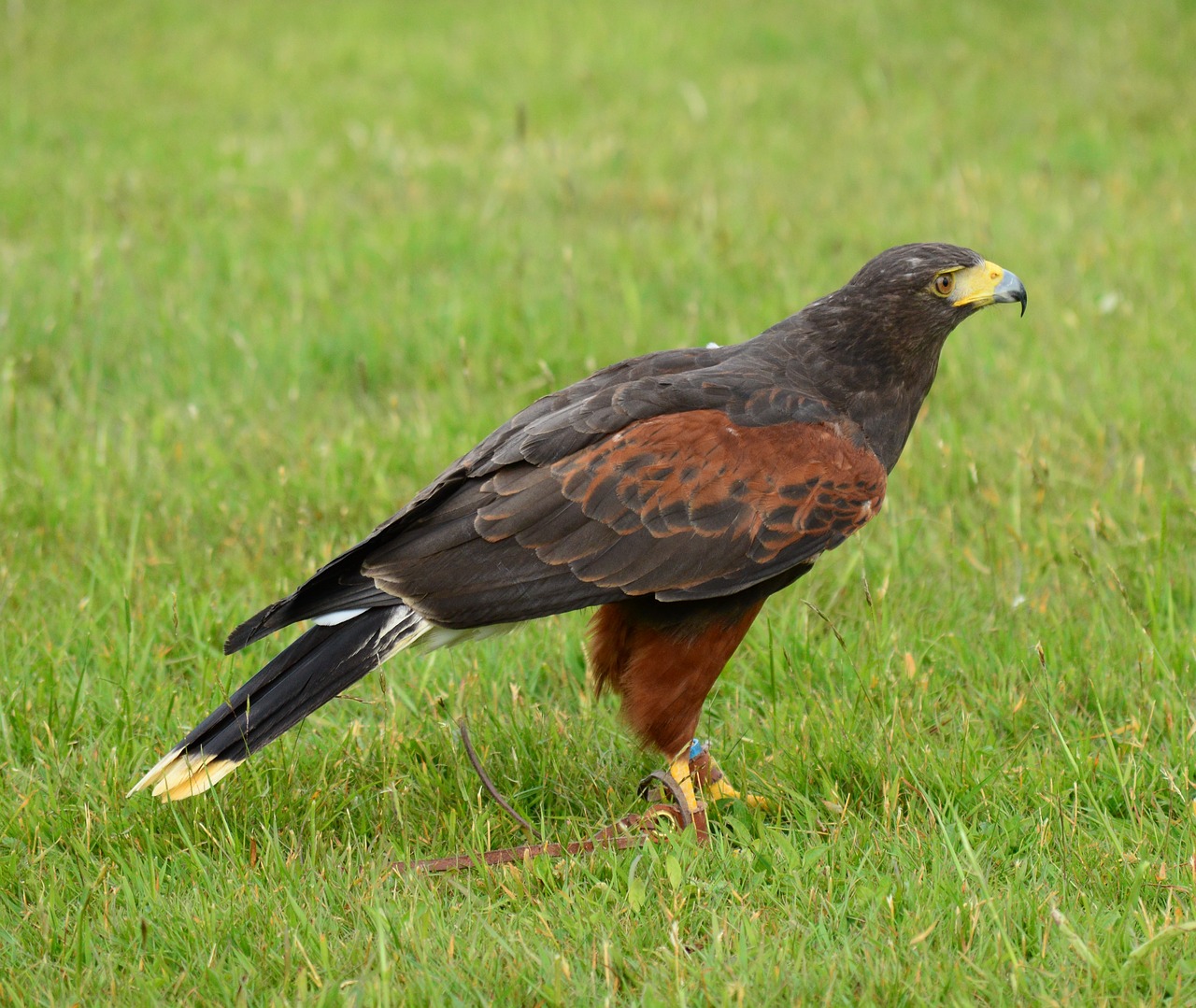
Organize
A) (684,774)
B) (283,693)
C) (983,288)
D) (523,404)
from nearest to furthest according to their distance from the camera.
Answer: (283,693), (684,774), (983,288), (523,404)

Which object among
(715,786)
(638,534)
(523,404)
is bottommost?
(715,786)

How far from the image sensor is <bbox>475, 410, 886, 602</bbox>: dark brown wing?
355 centimetres

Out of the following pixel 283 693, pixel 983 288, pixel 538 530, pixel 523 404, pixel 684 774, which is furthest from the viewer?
pixel 523 404

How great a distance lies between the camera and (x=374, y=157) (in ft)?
28.4

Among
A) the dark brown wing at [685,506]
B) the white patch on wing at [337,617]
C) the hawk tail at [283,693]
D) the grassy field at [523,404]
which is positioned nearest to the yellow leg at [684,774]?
the grassy field at [523,404]

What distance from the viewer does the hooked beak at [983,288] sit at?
388 cm

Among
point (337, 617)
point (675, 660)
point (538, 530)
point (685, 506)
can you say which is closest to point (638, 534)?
point (685, 506)

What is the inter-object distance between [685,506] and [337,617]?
95 centimetres

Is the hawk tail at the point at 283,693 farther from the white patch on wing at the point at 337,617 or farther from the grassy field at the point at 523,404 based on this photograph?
the grassy field at the point at 523,404

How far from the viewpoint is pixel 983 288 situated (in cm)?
389

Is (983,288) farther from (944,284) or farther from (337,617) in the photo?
(337,617)

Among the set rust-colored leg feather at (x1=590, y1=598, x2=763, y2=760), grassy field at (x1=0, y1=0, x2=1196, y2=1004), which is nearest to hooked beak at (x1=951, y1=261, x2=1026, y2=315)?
grassy field at (x1=0, y1=0, x2=1196, y2=1004)

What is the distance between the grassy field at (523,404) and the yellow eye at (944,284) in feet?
3.20

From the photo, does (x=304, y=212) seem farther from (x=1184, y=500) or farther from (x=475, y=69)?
(x=1184, y=500)
